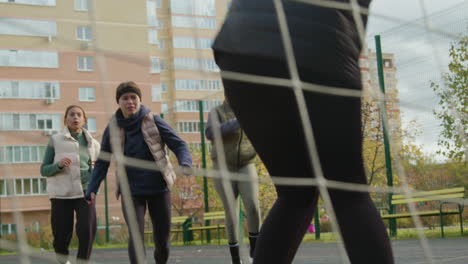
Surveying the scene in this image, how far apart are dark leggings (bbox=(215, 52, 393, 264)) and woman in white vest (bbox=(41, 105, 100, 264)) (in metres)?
2.64

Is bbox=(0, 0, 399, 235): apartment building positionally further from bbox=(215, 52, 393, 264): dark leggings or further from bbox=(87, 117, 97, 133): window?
bbox=(215, 52, 393, 264): dark leggings

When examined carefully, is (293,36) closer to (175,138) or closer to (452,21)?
(175,138)

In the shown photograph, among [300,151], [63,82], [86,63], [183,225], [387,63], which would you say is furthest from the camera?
[86,63]

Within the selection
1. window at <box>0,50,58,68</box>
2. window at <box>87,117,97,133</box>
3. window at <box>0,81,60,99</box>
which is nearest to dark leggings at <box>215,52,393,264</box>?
window at <box>0,81,60,99</box>

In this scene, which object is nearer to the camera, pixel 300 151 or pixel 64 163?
pixel 300 151

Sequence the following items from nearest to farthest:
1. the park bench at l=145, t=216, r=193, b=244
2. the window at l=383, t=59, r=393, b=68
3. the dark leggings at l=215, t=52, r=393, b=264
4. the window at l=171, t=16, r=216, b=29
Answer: the dark leggings at l=215, t=52, r=393, b=264 → the window at l=171, t=16, r=216, b=29 → the window at l=383, t=59, r=393, b=68 → the park bench at l=145, t=216, r=193, b=244

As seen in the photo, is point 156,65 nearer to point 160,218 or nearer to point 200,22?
point 160,218

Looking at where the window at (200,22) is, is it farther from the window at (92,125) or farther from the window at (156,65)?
the window at (92,125)

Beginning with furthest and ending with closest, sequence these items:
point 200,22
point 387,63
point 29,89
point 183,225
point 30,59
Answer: point 29,89
point 30,59
point 183,225
point 387,63
point 200,22

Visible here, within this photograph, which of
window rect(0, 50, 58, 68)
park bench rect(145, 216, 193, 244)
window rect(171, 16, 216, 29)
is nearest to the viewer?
window rect(171, 16, 216, 29)

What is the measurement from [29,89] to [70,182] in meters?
24.7

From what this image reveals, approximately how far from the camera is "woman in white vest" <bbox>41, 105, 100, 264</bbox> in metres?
4.20

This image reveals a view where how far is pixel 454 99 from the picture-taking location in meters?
5.70

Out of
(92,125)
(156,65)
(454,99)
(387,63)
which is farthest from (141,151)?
(92,125)
